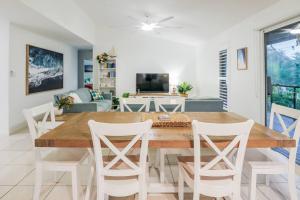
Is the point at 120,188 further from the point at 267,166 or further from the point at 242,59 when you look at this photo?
the point at 242,59

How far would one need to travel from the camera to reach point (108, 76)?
28.8ft

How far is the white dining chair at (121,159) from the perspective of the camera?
171 cm

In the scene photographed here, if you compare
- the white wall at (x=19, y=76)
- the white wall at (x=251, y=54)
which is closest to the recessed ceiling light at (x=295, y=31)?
the white wall at (x=251, y=54)

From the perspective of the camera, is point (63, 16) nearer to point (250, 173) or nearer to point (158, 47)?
point (158, 47)

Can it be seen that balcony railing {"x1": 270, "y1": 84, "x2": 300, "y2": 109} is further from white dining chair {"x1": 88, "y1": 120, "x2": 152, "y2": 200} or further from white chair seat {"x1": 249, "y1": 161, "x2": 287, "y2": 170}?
white dining chair {"x1": 88, "y1": 120, "x2": 152, "y2": 200}

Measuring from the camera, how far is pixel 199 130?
172 cm

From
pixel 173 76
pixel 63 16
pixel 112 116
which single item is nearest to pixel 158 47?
pixel 173 76

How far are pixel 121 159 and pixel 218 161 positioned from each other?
2.40 ft

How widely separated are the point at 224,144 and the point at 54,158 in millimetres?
1536

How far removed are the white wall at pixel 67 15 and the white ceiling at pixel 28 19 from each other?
9 cm

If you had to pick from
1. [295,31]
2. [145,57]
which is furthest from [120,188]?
[145,57]

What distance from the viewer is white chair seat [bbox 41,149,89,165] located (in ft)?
7.29

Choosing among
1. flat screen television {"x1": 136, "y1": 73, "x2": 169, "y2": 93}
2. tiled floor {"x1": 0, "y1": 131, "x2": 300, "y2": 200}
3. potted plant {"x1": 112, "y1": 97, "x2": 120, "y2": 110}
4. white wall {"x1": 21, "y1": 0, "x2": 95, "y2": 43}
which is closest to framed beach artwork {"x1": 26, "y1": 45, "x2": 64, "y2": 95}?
white wall {"x1": 21, "y1": 0, "x2": 95, "y2": 43}

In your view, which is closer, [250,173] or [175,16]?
[250,173]
